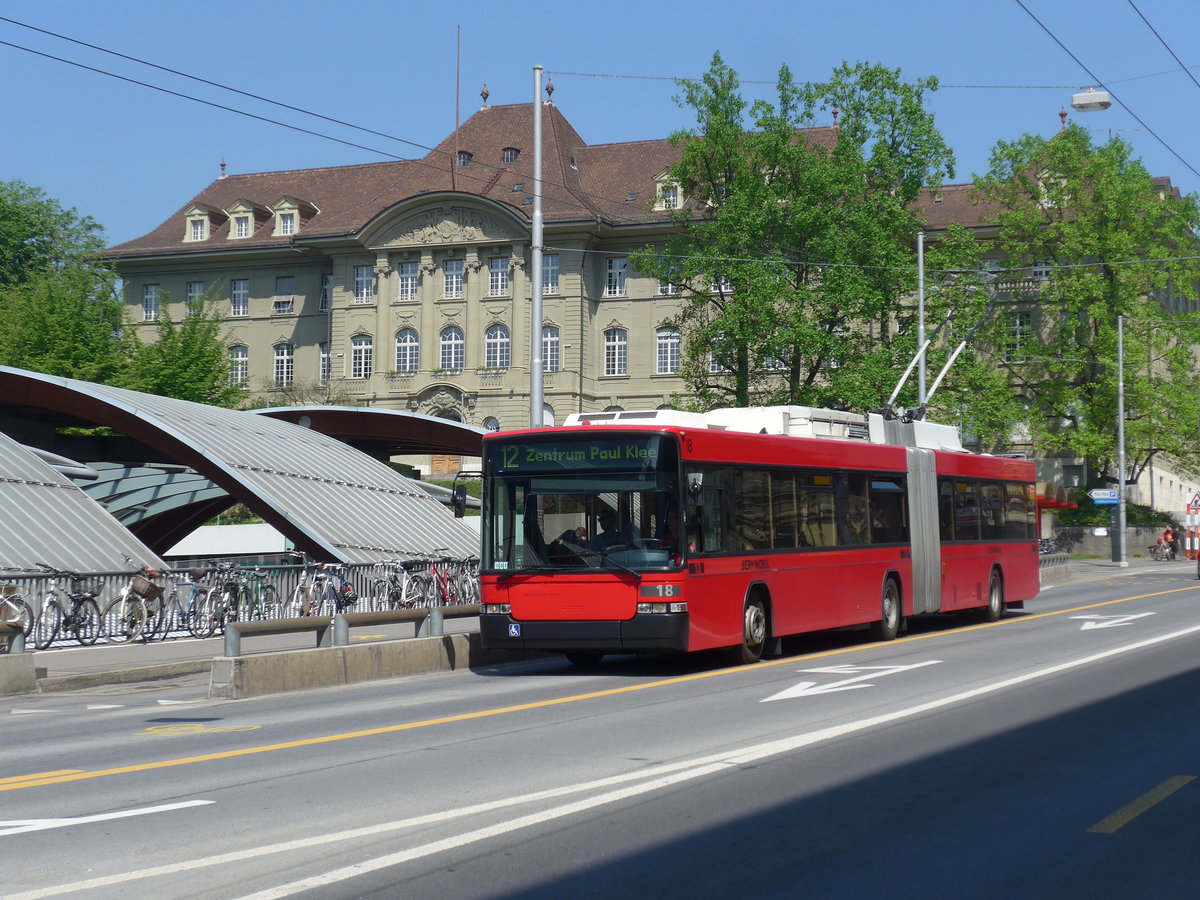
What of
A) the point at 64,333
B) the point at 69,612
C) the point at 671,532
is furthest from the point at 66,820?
the point at 64,333

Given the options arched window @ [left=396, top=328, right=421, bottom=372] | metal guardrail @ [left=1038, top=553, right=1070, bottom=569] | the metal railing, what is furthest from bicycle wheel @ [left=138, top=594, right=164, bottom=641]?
arched window @ [left=396, top=328, right=421, bottom=372]

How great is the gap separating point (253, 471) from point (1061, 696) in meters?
18.9

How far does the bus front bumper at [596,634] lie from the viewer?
1633 cm

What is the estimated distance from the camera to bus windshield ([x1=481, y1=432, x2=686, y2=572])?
16.6 meters

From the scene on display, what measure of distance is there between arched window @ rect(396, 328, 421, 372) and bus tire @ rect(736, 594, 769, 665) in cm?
6118

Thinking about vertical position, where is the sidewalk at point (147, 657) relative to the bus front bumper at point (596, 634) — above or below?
below

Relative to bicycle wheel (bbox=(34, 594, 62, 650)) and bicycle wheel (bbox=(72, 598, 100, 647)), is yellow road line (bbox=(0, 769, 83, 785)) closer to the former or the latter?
bicycle wheel (bbox=(34, 594, 62, 650))

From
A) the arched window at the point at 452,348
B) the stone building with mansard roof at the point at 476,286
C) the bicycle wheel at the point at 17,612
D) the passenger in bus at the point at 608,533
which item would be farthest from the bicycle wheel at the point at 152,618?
the arched window at the point at 452,348

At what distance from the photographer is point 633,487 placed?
54.7ft

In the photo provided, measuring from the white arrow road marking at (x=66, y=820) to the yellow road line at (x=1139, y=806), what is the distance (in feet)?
16.4

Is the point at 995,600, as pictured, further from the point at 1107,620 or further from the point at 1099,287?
the point at 1099,287

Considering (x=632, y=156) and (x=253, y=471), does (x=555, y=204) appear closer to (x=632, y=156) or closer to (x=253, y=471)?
(x=632, y=156)

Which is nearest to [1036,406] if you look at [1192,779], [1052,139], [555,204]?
[1052,139]

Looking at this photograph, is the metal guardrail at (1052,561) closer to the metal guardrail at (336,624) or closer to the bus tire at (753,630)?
the bus tire at (753,630)
